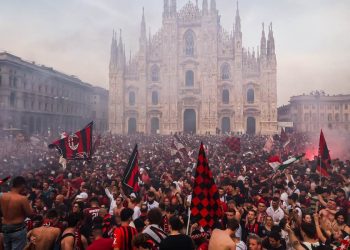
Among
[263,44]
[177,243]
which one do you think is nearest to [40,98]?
[263,44]

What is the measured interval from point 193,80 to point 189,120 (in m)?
6.13

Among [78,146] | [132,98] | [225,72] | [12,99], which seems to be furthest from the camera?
[132,98]

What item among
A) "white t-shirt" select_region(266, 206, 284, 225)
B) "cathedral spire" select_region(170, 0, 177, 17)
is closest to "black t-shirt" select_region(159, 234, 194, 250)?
"white t-shirt" select_region(266, 206, 284, 225)

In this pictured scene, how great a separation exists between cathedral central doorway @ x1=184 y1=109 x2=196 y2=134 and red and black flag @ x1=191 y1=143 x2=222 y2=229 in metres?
47.4

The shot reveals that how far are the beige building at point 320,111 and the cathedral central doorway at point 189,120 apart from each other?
80.0 ft

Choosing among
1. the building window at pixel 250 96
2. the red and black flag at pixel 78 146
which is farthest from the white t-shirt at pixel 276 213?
the building window at pixel 250 96

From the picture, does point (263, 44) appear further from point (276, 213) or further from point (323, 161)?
point (276, 213)

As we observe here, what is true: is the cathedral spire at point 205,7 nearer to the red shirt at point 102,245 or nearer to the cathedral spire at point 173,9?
the cathedral spire at point 173,9

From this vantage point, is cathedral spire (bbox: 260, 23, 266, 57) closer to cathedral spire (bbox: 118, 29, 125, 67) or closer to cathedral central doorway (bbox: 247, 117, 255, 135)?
cathedral central doorway (bbox: 247, 117, 255, 135)

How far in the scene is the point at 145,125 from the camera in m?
52.8

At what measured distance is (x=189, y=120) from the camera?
53.4m

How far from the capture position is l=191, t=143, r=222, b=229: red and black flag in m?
5.53

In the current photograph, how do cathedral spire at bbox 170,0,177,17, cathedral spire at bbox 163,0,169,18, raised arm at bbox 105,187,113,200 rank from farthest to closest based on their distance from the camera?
cathedral spire at bbox 163,0,169,18 → cathedral spire at bbox 170,0,177,17 → raised arm at bbox 105,187,113,200

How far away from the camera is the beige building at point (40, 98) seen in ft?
124
